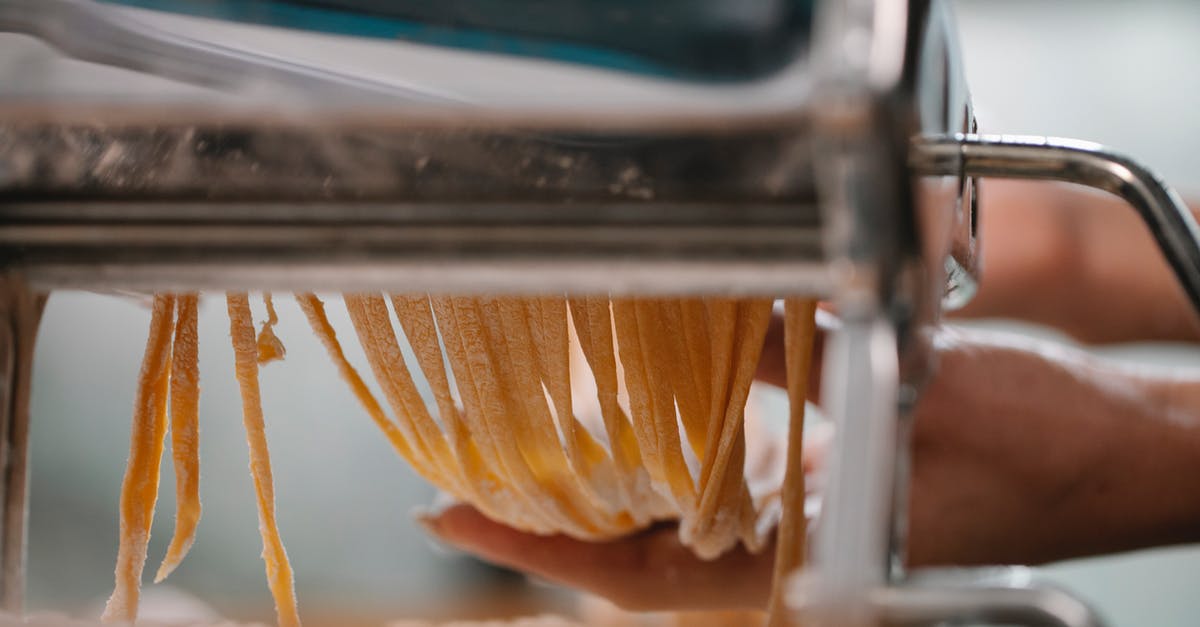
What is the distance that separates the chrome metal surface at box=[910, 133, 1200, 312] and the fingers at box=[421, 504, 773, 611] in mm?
255

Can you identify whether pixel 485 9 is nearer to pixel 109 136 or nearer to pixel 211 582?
pixel 109 136

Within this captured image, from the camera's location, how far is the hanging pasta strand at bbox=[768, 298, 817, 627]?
1.16ft

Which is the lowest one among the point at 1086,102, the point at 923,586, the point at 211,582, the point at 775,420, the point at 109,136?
the point at 211,582

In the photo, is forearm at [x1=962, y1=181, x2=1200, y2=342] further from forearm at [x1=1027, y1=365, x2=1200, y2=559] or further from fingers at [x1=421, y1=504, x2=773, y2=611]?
fingers at [x1=421, y1=504, x2=773, y2=611]

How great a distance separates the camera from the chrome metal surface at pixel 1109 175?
353 mm

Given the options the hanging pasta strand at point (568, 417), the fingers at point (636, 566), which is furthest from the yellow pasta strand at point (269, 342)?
the fingers at point (636, 566)

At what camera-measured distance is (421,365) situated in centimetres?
38

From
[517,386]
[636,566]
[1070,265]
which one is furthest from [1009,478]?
[1070,265]

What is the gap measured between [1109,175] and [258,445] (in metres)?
0.34

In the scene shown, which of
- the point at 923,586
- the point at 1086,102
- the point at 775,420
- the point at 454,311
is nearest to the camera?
the point at 923,586

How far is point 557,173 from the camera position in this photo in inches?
10.3

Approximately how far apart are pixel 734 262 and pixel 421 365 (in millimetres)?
169

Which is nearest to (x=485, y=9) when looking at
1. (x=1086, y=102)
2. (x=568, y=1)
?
(x=568, y=1)

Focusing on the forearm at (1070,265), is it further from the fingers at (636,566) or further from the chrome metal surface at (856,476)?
the chrome metal surface at (856,476)
